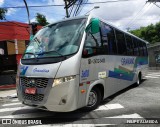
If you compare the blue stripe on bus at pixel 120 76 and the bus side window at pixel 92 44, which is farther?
the blue stripe on bus at pixel 120 76

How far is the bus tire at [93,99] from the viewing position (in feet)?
22.3

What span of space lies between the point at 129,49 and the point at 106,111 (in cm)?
439

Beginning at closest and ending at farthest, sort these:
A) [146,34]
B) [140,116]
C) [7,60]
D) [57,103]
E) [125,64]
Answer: [57,103]
[140,116]
[125,64]
[7,60]
[146,34]

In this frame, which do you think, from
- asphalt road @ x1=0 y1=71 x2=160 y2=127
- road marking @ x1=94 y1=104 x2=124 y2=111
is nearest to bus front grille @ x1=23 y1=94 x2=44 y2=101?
asphalt road @ x1=0 y1=71 x2=160 y2=127

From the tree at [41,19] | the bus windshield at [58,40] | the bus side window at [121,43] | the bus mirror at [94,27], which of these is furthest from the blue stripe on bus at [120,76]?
the tree at [41,19]

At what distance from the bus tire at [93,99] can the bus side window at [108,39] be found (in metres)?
1.38

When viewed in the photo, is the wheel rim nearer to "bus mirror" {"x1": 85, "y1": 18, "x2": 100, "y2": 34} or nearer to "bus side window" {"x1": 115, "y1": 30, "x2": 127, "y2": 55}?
"bus mirror" {"x1": 85, "y1": 18, "x2": 100, "y2": 34}

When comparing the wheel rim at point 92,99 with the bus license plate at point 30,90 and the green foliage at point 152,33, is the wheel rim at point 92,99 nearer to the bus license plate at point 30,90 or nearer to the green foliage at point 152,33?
the bus license plate at point 30,90

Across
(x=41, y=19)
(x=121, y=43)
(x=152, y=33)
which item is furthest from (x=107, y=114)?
(x=152, y=33)

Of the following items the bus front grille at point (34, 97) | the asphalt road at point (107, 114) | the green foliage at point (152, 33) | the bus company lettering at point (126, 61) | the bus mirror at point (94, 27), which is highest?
the green foliage at point (152, 33)

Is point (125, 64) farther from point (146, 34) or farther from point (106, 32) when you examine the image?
point (146, 34)

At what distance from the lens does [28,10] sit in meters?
16.1

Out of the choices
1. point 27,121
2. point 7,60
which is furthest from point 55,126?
point 7,60

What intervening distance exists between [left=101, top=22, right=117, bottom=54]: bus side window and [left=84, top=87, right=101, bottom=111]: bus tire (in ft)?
4.53
